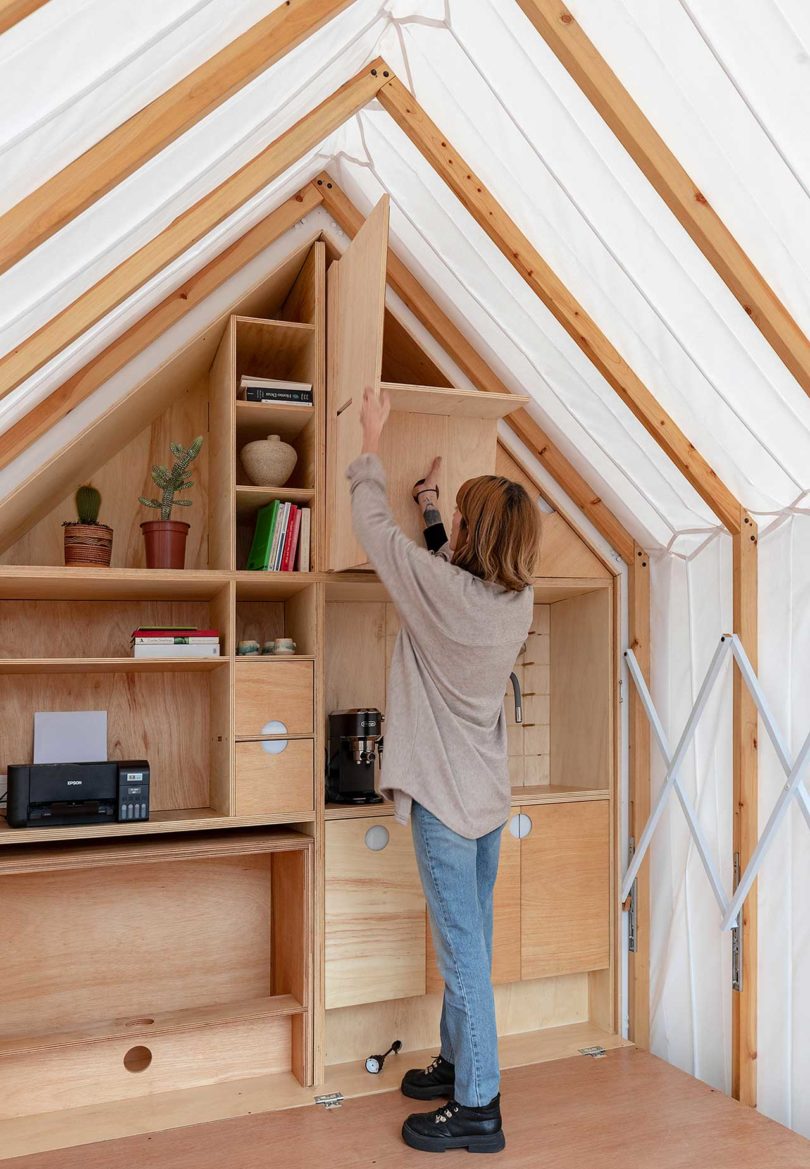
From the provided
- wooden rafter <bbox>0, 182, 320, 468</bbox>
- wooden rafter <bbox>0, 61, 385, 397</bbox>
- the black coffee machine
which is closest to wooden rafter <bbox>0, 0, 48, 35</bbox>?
wooden rafter <bbox>0, 61, 385, 397</bbox>

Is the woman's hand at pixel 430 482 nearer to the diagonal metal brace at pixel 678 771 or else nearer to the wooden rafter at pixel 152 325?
the wooden rafter at pixel 152 325

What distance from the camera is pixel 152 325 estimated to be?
3082 millimetres

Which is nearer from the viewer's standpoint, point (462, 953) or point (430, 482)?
point (462, 953)

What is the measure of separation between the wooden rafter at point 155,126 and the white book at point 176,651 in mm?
1580

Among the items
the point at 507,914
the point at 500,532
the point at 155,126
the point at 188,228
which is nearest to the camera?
the point at 155,126

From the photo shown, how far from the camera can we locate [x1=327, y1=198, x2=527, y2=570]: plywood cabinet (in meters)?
2.96

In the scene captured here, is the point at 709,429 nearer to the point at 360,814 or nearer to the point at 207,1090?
the point at 360,814

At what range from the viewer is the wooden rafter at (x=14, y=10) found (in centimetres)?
124

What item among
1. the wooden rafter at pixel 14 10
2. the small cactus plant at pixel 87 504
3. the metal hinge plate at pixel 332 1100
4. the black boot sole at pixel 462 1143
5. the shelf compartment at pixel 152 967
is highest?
the wooden rafter at pixel 14 10

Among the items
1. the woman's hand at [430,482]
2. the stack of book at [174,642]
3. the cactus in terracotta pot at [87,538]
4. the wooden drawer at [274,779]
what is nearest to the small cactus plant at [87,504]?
the cactus in terracotta pot at [87,538]

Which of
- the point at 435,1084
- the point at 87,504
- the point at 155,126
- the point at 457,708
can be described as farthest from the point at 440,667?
the point at 155,126

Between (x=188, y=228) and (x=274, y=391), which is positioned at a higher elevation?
(x=188, y=228)

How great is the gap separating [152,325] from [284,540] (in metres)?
0.81

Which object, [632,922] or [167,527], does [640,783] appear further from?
[167,527]
